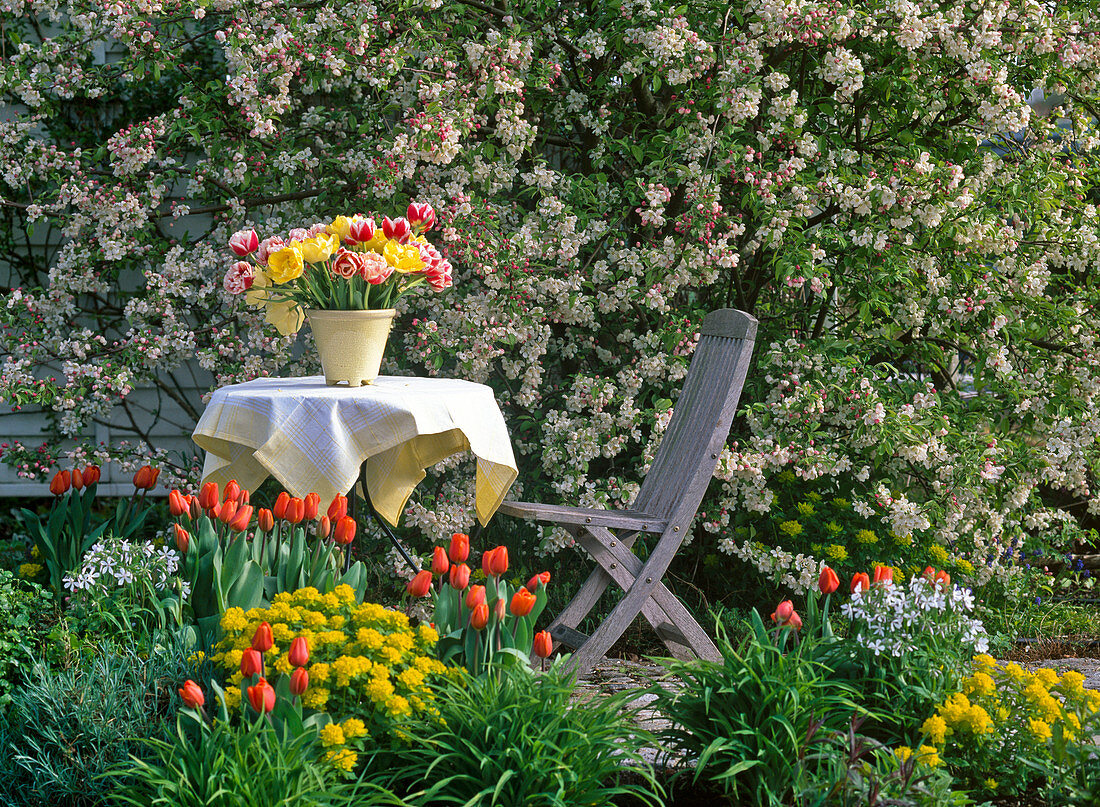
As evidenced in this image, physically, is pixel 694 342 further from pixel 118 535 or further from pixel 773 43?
pixel 118 535

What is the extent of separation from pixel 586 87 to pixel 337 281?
1.90 metres

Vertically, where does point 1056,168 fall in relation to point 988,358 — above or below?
above

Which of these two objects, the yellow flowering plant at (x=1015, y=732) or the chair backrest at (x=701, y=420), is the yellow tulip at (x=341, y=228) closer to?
the chair backrest at (x=701, y=420)

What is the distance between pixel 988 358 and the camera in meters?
4.45

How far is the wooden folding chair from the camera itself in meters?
3.44

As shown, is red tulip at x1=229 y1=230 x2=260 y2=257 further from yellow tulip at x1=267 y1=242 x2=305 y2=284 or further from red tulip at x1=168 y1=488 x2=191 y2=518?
red tulip at x1=168 y1=488 x2=191 y2=518

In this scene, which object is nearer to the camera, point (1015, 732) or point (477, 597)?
point (477, 597)

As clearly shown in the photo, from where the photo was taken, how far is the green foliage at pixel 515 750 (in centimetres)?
199

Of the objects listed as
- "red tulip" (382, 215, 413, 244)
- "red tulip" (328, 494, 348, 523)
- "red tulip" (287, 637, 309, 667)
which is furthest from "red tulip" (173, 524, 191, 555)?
"red tulip" (382, 215, 413, 244)

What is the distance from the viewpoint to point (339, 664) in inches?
82.7

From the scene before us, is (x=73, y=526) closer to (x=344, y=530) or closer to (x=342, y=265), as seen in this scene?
(x=344, y=530)

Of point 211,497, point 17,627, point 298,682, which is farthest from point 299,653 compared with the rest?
point 17,627

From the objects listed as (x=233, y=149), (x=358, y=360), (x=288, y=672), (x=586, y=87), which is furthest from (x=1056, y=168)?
(x=288, y=672)

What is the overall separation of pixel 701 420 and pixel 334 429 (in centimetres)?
143
